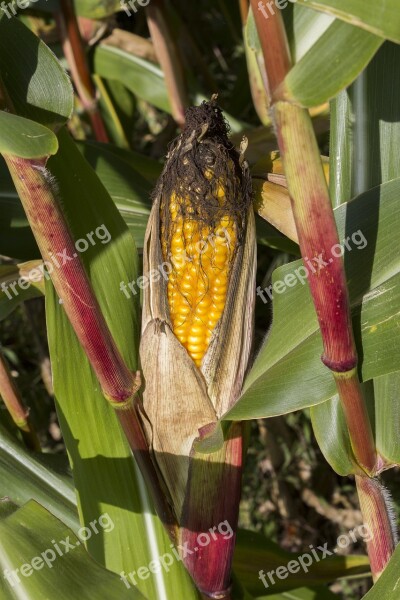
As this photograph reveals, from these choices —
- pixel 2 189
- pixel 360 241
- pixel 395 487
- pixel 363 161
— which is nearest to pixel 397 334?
pixel 360 241

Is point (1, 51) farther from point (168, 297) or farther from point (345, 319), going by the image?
point (345, 319)

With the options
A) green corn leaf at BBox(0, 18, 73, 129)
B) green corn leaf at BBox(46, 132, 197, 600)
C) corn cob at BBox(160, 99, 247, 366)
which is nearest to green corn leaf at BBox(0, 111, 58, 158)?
green corn leaf at BBox(0, 18, 73, 129)

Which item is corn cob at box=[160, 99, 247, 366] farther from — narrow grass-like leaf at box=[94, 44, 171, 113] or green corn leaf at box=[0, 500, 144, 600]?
narrow grass-like leaf at box=[94, 44, 171, 113]

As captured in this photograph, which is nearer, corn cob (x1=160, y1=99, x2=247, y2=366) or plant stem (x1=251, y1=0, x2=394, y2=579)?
plant stem (x1=251, y1=0, x2=394, y2=579)

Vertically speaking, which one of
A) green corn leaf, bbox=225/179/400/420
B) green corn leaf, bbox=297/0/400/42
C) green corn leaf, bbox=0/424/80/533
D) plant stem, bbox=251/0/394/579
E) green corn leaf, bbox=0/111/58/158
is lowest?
green corn leaf, bbox=0/424/80/533

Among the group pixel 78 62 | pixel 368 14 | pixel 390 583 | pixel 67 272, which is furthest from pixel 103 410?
pixel 78 62

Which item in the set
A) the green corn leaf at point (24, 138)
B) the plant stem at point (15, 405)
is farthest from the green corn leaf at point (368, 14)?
the plant stem at point (15, 405)
